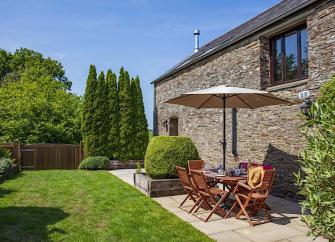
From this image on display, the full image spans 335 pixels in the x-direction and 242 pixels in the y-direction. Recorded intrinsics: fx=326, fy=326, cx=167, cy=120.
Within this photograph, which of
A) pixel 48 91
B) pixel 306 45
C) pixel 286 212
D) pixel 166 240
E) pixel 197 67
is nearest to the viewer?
pixel 166 240

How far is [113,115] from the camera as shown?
16.4 meters

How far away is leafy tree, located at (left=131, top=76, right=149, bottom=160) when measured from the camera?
1658cm

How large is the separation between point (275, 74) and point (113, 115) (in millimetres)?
9250

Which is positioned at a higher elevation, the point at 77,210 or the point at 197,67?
the point at 197,67

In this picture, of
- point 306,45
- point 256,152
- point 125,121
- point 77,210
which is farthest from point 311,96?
point 125,121

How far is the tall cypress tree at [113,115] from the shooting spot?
16266mm

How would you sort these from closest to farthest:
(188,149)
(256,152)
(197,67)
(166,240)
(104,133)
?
(166,240) < (188,149) < (256,152) < (197,67) < (104,133)

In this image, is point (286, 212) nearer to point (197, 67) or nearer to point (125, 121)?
point (197, 67)

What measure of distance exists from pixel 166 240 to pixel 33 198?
4.58 metres

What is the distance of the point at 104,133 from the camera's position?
16203 millimetres

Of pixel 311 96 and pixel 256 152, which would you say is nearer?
pixel 311 96

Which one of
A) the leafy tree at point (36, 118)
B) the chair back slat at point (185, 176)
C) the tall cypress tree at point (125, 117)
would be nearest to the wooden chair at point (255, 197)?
the chair back slat at point (185, 176)

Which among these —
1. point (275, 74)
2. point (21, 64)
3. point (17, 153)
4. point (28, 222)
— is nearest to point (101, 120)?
point (17, 153)

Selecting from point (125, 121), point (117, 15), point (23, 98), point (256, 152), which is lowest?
point (256, 152)
